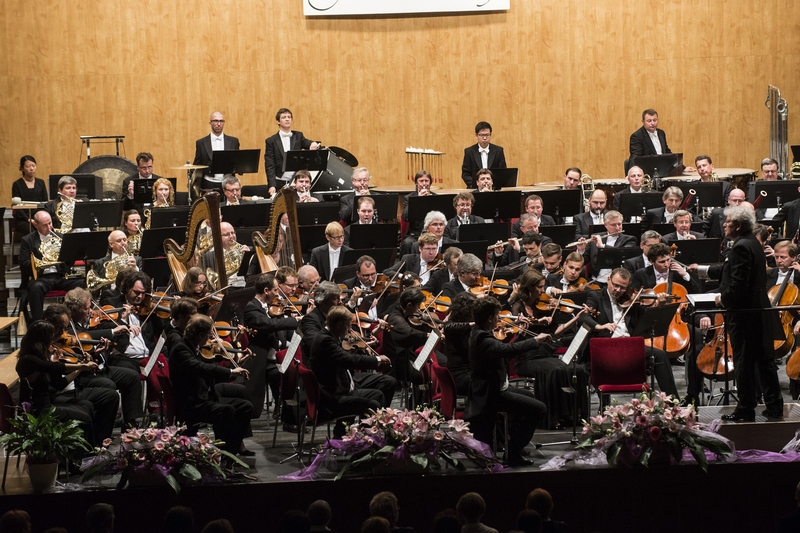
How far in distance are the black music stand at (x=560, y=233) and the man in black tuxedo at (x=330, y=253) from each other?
69.8 inches

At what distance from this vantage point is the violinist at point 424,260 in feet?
29.8

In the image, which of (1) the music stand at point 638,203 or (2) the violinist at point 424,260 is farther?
(1) the music stand at point 638,203

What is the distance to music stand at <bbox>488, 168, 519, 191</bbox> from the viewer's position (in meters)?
11.8

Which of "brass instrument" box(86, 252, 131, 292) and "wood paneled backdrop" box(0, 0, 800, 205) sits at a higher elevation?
"wood paneled backdrop" box(0, 0, 800, 205)

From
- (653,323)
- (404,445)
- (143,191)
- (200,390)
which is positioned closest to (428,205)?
(143,191)

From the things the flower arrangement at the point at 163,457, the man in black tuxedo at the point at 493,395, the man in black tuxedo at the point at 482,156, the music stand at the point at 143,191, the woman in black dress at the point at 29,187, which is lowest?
the flower arrangement at the point at 163,457

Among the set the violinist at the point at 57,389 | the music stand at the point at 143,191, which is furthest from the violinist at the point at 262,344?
the music stand at the point at 143,191

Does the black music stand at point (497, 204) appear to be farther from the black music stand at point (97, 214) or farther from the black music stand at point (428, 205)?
the black music stand at point (97, 214)

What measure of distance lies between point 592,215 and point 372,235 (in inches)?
88.7

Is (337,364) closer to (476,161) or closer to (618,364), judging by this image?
(618,364)

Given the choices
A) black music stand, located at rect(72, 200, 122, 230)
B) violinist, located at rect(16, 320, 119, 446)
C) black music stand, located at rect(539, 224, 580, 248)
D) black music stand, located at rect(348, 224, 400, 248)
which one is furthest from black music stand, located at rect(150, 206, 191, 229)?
violinist, located at rect(16, 320, 119, 446)

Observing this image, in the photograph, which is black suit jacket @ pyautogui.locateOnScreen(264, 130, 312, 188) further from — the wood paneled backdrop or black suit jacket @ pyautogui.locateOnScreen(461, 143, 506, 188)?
the wood paneled backdrop

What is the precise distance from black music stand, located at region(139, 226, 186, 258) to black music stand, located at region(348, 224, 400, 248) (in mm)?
1447

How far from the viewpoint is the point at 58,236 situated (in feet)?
32.9
